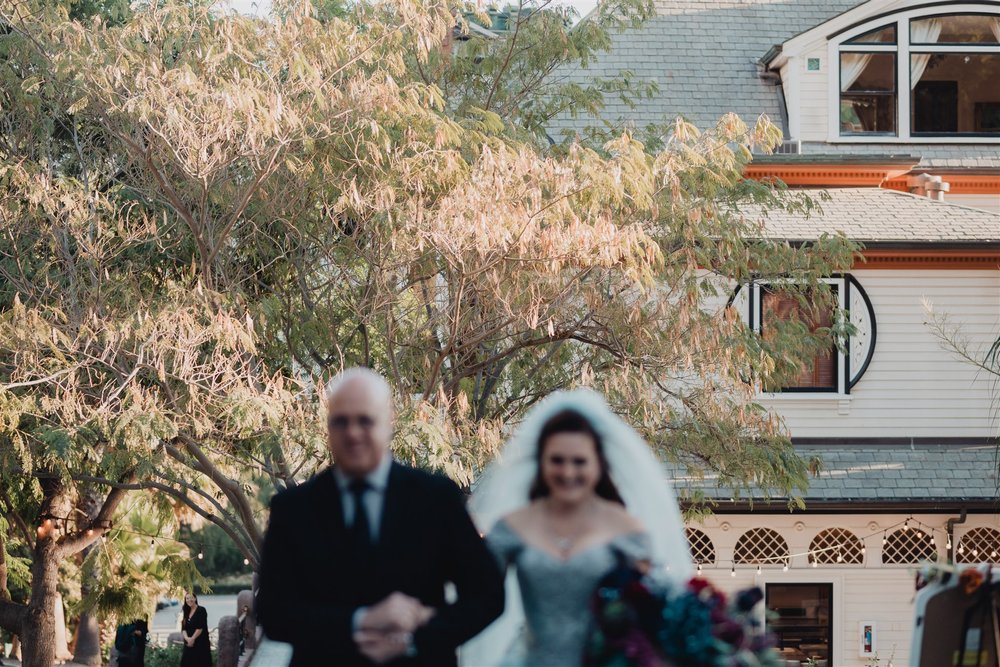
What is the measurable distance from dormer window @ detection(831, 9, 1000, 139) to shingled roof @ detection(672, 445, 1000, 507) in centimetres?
490

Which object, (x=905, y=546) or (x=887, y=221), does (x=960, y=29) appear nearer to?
(x=887, y=221)

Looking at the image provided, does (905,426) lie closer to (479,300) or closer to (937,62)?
(937,62)

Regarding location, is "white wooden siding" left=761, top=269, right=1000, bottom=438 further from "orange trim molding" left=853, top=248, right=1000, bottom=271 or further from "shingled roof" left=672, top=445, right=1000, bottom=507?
"shingled roof" left=672, top=445, right=1000, bottom=507

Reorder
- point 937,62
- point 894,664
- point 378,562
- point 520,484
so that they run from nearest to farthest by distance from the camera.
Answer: point 378,562 → point 520,484 → point 894,664 → point 937,62

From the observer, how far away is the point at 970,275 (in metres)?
19.6

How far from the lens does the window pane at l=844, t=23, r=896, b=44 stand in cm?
2055

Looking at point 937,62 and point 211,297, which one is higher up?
point 937,62

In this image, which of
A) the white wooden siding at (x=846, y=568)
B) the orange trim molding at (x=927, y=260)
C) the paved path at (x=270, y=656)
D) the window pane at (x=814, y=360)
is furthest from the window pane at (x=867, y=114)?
the paved path at (x=270, y=656)

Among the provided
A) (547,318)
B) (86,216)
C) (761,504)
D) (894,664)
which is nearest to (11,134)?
(86,216)

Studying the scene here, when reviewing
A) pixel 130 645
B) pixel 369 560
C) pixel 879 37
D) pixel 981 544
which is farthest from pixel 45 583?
pixel 369 560

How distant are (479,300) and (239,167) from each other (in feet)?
9.21

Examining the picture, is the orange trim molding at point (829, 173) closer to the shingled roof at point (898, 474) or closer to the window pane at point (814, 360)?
the window pane at point (814, 360)

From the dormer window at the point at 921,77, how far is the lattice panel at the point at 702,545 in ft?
21.4

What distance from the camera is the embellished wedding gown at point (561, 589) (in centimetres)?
438
